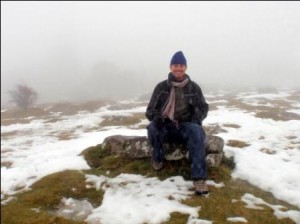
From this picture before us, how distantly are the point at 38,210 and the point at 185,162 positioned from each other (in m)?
4.84

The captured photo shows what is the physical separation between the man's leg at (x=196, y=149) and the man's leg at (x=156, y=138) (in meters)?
0.82

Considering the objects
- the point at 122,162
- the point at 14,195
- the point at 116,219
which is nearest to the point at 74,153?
the point at 122,162

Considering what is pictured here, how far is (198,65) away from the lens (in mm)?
187125

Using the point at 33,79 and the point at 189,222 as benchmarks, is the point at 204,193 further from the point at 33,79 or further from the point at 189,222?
the point at 33,79

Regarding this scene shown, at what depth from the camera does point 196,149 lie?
31.1 feet

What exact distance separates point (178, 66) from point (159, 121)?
180 cm

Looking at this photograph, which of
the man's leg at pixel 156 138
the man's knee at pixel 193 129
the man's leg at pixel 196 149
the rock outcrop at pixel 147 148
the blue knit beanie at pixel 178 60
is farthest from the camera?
the rock outcrop at pixel 147 148

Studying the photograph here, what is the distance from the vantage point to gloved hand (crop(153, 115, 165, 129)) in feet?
32.9

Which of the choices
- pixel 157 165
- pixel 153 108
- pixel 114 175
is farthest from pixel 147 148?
pixel 153 108

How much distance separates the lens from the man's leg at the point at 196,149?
9.38m

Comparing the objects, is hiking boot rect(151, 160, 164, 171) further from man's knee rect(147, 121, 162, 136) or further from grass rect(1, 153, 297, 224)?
man's knee rect(147, 121, 162, 136)

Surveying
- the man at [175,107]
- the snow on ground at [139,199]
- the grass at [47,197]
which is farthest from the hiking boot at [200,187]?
the grass at [47,197]

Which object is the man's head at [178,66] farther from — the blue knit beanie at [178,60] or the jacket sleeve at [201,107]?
the jacket sleeve at [201,107]

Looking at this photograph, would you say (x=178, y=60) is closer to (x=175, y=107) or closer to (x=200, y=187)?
(x=175, y=107)
